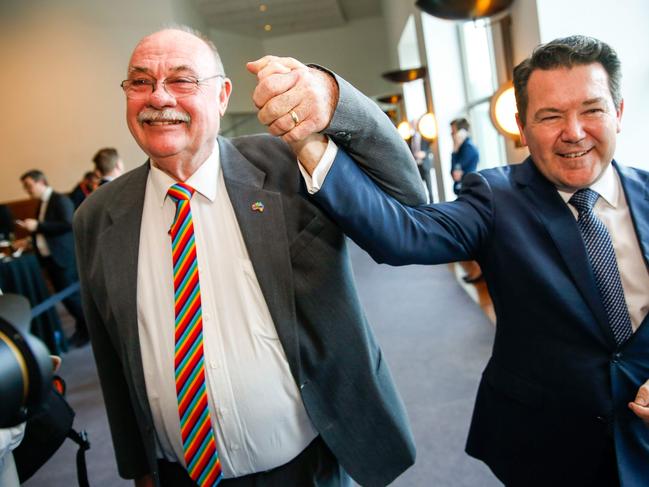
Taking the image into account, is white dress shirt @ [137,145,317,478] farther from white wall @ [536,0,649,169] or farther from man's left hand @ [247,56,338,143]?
white wall @ [536,0,649,169]

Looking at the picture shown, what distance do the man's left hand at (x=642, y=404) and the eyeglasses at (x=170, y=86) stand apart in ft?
3.83

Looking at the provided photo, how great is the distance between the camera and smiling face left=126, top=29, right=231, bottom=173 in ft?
4.07

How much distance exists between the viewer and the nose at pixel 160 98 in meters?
1.23

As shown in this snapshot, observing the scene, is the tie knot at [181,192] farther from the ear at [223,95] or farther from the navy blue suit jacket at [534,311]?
the navy blue suit jacket at [534,311]

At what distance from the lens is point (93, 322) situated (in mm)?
1427

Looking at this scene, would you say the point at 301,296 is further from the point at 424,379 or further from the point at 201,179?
the point at 424,379

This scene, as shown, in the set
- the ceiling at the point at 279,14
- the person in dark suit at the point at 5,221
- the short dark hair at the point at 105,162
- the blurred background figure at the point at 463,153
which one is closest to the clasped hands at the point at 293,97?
the short dark hair at the point at 105,162

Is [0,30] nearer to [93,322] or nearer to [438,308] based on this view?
[438,308]

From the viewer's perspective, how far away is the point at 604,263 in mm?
1186

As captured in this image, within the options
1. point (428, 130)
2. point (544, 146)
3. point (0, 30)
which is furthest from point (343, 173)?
point (0, 30)

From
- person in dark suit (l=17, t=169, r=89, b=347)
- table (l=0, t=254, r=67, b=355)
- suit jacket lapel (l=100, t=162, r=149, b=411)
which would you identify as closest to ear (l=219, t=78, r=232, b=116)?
suit jacket lapel (l=100, t=162, r=149, b=411)

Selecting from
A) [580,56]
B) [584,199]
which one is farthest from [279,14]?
[584,199]

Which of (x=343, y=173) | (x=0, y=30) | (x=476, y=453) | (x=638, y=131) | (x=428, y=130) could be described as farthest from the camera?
(x=0, y=30)

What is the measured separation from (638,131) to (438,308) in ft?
8.09
